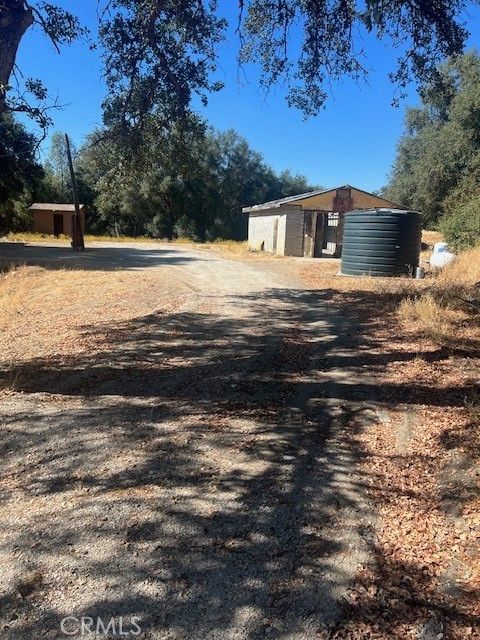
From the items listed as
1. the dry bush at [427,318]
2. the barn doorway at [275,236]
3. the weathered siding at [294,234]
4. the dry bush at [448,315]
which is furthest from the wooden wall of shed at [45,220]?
the dry bush at [427,318]

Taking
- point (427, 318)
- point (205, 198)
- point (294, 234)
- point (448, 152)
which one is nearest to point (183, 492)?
point (427, 318)

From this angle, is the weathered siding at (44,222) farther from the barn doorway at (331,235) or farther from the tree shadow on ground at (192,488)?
the tree shadow on ground at (192,488)

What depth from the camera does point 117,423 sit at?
4027mm

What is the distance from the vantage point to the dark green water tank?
1376cm

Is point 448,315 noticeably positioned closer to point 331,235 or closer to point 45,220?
point 331,235

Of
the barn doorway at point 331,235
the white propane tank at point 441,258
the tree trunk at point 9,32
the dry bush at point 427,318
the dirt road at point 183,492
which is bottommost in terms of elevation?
the dirt road at point 183,492

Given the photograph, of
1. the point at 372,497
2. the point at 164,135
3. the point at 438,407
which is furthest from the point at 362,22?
the point at 372,497

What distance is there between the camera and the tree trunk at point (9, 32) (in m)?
4.64

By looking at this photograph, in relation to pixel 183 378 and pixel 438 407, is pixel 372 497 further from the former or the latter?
pixel 183 378

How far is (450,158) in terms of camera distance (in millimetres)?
27672

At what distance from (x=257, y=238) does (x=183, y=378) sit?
84.3ft

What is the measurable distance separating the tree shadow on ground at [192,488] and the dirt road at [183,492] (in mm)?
10

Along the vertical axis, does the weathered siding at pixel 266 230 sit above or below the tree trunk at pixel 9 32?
below

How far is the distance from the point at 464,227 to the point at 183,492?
57.6 ft
